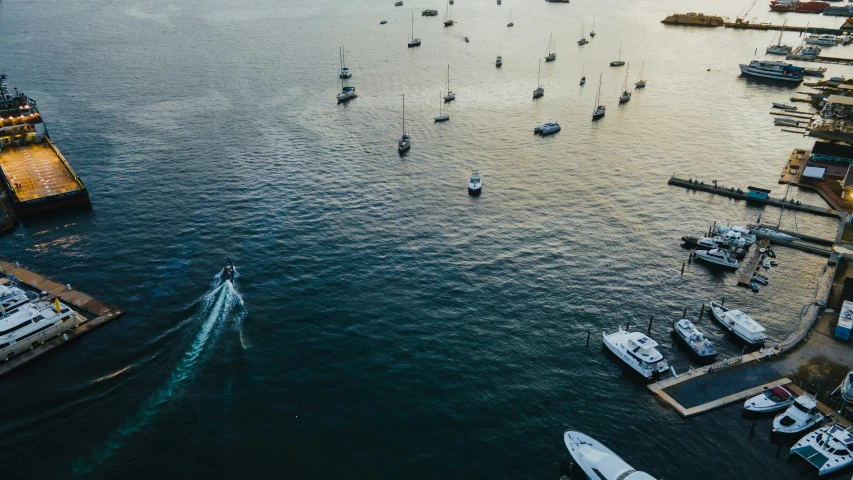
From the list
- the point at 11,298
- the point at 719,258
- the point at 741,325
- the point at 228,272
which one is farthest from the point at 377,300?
the point at 719,258

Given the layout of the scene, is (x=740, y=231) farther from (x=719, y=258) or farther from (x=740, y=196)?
(x=740, y=196)

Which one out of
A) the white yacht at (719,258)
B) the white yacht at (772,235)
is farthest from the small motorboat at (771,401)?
the white yacht at (772,235)

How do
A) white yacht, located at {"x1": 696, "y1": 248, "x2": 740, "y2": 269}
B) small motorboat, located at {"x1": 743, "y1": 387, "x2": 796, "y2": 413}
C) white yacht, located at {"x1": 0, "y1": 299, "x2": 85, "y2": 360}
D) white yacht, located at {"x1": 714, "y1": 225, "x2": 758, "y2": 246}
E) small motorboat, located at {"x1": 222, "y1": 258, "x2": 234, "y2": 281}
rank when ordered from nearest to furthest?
small motorboat, located at {"x1": 743, "y1": 387, "x2": 796, "y2": 413}
white yacht, located at {"x1": 0, "y1": 299, "x2": 85, "y2": 360}
small motorboat, located at {"x1": 222, "y1": 258, "x2": 234, "y2": 281}
white yacht, located at {"x1": 696, "y1": 248, "x2": 740, "y2": 269}
white yacht, located at {"x1": 714, "y1": 225, "x2": 758, "y2": 246}

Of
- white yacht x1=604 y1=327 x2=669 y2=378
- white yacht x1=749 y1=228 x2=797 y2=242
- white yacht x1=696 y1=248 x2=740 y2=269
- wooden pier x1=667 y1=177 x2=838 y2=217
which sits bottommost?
white yacht x1=604 y1=327 x2=669 y2=378

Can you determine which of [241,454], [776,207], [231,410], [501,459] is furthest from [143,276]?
[776,207]

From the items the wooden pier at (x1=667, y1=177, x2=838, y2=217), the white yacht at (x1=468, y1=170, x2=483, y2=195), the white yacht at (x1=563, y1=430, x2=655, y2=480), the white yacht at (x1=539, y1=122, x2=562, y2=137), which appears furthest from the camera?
the white yacht at (x1=539, y1=122, x2=562, y2=137)

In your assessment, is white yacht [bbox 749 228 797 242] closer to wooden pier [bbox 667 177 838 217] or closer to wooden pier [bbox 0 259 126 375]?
wooden pier [bbox 667 177 838 217]

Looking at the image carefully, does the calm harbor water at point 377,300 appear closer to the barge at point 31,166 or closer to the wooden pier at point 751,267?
the wooden pier at point 751,267

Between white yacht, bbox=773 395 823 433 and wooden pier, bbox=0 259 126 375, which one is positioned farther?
wooden pier, bbox=0 259 126 375

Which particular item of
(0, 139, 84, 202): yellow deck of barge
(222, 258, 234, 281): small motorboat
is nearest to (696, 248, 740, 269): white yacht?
(222, 258, 234, 281): small motorboat
